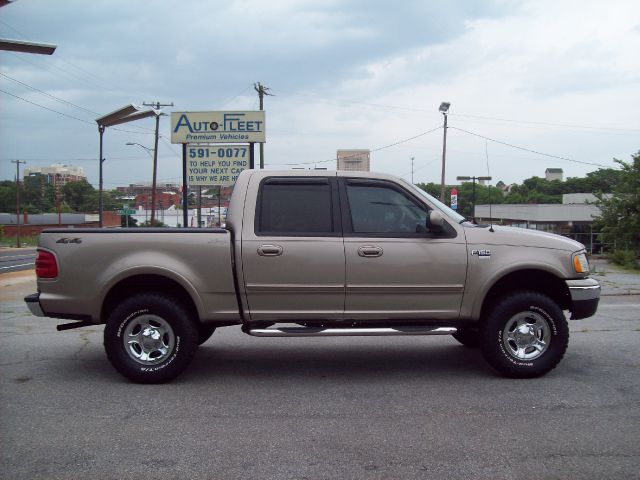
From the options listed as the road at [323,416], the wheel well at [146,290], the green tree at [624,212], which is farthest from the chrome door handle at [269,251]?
the green tree at [624,212]

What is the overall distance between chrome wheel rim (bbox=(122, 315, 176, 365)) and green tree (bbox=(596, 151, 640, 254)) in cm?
2434

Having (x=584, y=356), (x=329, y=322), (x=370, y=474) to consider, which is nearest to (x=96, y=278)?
(x=329, y=322)

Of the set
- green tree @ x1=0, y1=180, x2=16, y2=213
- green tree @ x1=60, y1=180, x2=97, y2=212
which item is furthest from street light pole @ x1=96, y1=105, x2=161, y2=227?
green tree @ x1=0, y1=180, x2=16, y2=213

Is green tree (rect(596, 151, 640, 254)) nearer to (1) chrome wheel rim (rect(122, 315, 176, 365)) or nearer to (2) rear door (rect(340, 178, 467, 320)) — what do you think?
(2) rear door (rect(340, 178, 467, 320))

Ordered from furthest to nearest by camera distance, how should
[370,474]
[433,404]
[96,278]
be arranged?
[96,278] < [433,404] < [370,474]

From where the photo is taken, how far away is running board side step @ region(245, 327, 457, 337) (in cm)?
550

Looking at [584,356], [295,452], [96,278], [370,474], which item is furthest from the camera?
[584,356]

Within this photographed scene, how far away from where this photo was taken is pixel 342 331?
553 centimetres

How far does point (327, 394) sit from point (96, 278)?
2.38 metres

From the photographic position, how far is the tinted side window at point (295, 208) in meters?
5.68

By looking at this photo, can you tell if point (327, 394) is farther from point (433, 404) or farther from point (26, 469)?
point (26, 469)

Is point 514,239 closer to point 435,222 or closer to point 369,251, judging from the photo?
point 435,222

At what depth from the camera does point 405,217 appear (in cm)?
577

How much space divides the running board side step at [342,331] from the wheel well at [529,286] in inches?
21.0
